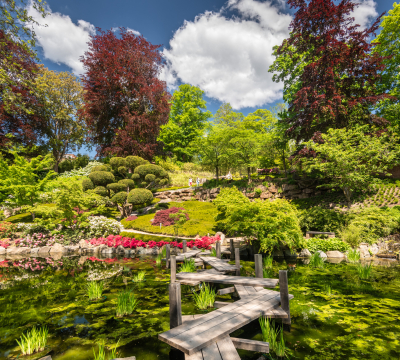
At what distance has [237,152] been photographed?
18609 millimetres

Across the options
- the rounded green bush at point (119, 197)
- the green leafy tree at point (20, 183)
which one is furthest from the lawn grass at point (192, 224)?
the green leafy tree at point (20, 183)

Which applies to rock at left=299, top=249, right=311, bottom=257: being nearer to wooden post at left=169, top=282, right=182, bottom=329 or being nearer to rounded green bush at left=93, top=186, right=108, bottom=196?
wooden post at left=169, top=282, right=182, bottom=329

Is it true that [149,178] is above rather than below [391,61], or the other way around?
below

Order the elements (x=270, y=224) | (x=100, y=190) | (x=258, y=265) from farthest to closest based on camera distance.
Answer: (x=100, y=190), (x=270, y=224), (x=258, y=265)

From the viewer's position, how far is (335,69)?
592 inches

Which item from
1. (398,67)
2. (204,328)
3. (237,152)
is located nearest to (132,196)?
(237,152)

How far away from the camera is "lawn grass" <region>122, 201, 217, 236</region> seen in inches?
492

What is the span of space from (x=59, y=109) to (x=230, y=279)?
92.6ft

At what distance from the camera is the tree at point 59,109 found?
77.4ft

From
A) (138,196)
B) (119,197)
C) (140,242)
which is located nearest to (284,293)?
(140,242)

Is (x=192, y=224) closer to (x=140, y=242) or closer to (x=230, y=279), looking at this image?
(x=140, y=242)

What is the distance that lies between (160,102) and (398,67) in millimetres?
20499

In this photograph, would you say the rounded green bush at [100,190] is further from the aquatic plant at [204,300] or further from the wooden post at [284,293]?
the wooden post at [284,293]

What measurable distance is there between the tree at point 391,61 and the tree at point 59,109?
2991cm
